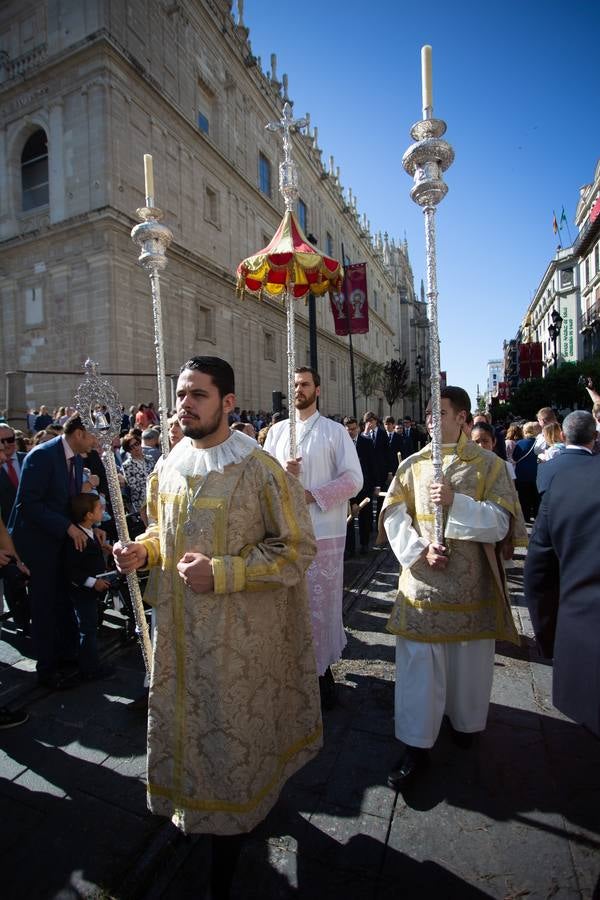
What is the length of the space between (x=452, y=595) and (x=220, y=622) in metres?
1.42

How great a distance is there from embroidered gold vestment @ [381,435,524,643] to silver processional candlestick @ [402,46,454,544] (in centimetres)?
21

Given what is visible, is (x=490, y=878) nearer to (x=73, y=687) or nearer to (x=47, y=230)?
(x=73, y=687)

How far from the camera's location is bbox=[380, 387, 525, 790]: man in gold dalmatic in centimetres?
271

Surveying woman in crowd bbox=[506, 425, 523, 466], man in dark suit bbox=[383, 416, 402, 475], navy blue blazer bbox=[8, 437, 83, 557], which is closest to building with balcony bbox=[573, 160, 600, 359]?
woman in crowd bbox=[506, 425, 523, 466]

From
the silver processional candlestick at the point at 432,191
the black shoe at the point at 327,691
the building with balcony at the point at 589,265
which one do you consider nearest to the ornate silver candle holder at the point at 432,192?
the silver processional candlestick at the point at 432,191

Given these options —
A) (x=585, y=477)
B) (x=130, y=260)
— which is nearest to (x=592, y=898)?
(x=585, y=477)

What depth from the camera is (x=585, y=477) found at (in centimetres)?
190

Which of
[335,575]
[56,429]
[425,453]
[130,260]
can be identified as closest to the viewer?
[425,453]

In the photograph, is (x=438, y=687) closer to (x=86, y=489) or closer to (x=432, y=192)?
(x=432, y=192)

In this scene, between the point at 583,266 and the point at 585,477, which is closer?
the point at 585,477

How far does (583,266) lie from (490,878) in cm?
5425

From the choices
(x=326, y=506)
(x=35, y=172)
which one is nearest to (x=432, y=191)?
(x=326, y=506)

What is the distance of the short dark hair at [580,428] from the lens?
328cm

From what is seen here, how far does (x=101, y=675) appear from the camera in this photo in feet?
12.9
